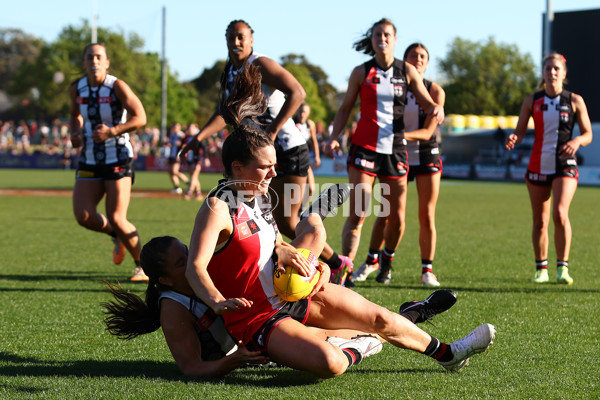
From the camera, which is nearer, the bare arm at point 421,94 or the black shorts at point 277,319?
the black shorts at point 277,319

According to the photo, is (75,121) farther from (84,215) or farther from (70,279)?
(70,279)

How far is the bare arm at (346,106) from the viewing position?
696 centimetres

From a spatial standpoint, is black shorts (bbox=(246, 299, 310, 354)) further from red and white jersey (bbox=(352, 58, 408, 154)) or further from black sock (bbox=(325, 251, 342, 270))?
red and white jersey (bbox=(352, 58, 408, 154))

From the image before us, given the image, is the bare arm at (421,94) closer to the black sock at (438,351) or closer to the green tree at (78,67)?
the black sock at (438,351)

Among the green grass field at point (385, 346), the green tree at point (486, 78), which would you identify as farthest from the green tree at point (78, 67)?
the green grass field at point (385, 346)

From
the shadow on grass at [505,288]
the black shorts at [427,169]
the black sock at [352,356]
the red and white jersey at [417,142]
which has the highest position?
the red and white jersey at [417,142]

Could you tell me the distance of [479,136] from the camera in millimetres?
41906

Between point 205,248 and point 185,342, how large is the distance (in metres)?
0.67

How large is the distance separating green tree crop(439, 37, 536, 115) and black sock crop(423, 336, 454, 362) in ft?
247

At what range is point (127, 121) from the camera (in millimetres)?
7148

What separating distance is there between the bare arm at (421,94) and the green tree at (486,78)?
72.2m

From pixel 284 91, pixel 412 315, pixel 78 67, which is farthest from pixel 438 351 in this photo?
pixel 78 67

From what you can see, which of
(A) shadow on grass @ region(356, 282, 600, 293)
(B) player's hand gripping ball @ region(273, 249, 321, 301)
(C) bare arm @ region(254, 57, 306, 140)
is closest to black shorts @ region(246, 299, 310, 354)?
(B) player's hand gripping ball @ region(273, 249, 321, 301)

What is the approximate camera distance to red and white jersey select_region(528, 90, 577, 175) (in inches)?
288
